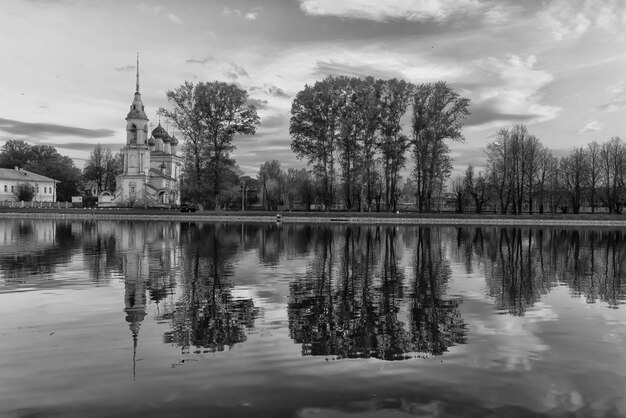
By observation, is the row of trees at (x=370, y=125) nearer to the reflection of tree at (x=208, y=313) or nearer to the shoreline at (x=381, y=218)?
the shoreline at (x=381, y=218)

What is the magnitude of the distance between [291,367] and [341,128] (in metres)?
58.0

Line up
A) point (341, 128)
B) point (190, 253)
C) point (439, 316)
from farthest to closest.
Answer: point (341, 128) < point (190, 253) < point (439, 316)

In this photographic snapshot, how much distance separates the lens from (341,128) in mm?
64688

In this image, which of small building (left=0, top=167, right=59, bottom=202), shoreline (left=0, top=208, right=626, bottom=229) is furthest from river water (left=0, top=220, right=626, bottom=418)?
small building (left=0, top=167, right=59, bottom=202)

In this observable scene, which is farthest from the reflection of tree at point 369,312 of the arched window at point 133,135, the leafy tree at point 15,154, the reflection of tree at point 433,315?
the leafy tree at point 15,154

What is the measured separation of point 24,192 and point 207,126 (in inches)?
2444

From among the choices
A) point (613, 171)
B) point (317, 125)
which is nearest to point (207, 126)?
point (317, 125)

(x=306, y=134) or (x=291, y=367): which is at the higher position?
(x=306, y=134)

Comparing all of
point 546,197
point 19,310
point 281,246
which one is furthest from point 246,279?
point 546,197

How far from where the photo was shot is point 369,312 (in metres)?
12.1

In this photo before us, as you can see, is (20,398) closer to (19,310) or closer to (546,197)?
(19,310)

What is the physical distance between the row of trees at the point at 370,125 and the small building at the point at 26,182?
2923 inches

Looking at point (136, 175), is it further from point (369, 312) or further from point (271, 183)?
point (369, 312)

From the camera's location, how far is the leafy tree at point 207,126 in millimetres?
66125
